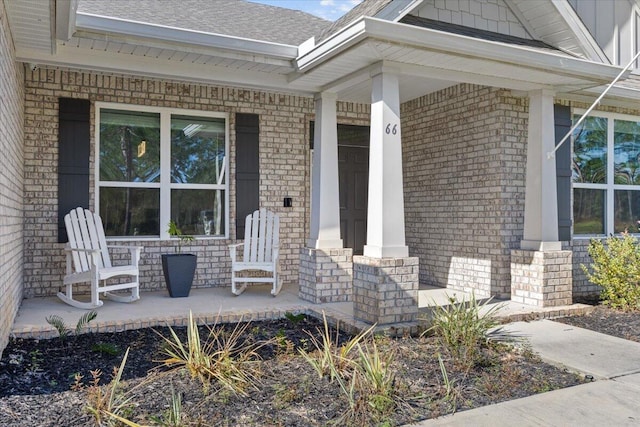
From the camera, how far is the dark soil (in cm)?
278

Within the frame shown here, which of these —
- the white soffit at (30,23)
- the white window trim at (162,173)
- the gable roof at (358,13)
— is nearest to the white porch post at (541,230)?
the gable roof at (358,13)

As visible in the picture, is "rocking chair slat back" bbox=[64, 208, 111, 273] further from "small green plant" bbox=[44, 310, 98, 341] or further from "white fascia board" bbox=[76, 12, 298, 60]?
"white fascia board" bbox=[76, 12, 298, 60]

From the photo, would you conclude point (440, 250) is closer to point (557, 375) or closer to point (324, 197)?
point (324, 197)

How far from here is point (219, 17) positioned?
6031 mm

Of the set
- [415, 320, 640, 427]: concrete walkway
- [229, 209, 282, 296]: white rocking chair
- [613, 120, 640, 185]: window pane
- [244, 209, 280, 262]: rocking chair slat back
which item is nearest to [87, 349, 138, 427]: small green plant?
[415, 320, 640, 427]: concrete walkway

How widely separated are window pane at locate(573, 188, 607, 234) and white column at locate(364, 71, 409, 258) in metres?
3.55

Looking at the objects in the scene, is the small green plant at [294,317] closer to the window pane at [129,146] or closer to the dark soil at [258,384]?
the dark soil at [258,384]

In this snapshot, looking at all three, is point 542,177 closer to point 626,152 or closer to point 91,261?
point 626,152

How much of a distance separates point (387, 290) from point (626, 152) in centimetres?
508

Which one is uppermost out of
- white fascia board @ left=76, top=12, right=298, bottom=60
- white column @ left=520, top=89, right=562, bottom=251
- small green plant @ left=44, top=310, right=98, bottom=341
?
white fascia board @ left=76, top=12, right=298, bottom=60

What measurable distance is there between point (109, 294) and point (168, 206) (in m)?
1.30

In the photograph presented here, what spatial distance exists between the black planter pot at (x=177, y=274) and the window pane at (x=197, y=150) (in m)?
1.18

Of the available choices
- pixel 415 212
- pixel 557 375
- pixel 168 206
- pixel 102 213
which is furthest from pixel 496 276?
pixel 102 213

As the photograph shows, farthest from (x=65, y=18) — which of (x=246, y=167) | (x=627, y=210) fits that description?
(x=627, y=210)
